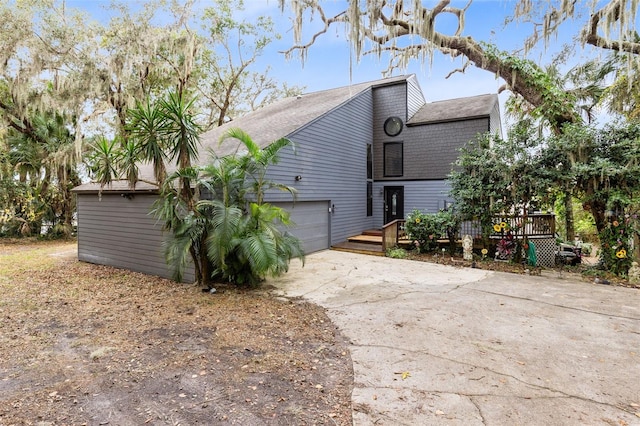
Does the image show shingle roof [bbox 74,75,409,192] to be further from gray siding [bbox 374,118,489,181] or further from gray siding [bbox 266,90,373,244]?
gray siding [bbox 374,118,489,181]

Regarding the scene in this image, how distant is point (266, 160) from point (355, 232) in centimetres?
619

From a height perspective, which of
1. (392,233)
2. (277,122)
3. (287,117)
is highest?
(287,117)

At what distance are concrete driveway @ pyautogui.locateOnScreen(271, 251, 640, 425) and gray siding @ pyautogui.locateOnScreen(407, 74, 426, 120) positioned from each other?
7737mm

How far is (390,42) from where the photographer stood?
1021cm

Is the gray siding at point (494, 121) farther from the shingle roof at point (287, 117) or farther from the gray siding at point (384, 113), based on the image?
the shingle roof at point (287, 117)


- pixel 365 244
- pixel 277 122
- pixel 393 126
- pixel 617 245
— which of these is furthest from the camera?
pixel 393 126

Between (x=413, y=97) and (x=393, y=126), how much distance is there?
4.93 feet

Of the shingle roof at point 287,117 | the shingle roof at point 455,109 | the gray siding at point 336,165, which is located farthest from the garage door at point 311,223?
the shingle roof at point 455,109

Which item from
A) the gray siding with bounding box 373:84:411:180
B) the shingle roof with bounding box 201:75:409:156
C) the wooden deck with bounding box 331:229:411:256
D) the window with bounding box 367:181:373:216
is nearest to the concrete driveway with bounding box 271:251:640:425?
the wooden deck with bounding box 331:229:411:256

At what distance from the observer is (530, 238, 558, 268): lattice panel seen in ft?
28.9

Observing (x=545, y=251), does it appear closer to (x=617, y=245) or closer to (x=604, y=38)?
(x=617, y=245)

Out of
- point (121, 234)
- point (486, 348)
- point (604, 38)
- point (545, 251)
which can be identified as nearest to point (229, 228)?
point (486, 348)

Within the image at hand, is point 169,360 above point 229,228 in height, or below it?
below

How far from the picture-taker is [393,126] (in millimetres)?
12914
